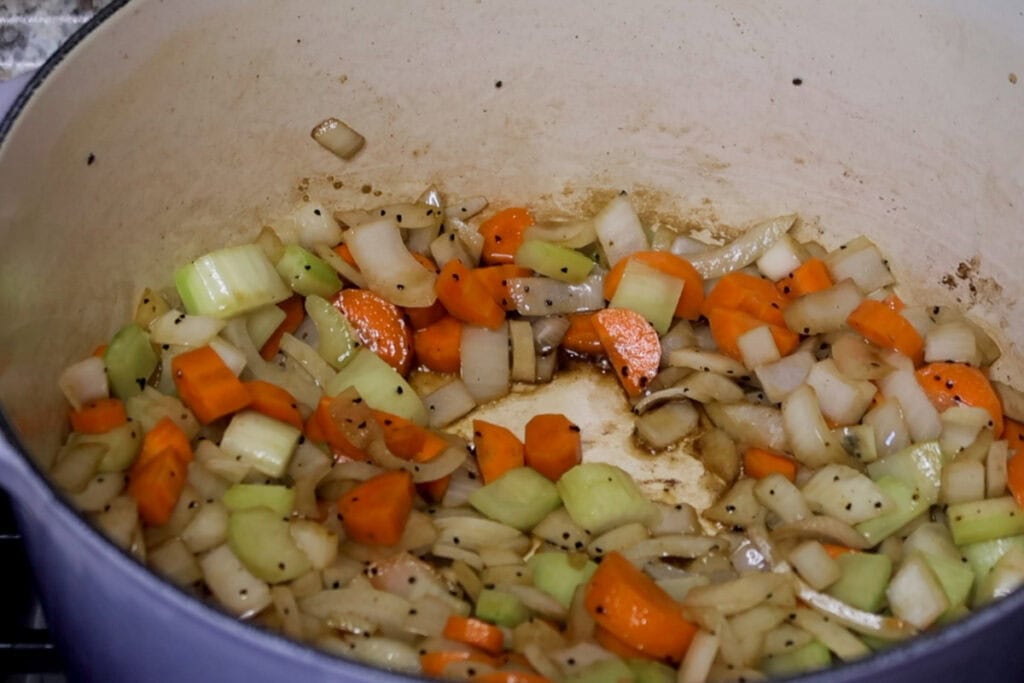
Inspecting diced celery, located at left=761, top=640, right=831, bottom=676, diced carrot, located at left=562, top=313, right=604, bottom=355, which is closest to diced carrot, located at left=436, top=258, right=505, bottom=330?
diced carrot, located at left=562, top=313, right=604, bottom=355

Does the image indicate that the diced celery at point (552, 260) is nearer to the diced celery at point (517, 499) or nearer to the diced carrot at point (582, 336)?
the diced carrot at point (582, 336)

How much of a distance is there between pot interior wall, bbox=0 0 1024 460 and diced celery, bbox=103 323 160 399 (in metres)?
0.05

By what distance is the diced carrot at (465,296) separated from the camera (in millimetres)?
1862

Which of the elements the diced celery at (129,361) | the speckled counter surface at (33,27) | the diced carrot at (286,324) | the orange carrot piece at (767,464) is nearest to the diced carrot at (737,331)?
the orange carrot piece at (767,464)

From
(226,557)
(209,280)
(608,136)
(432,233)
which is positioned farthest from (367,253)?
(226,557)

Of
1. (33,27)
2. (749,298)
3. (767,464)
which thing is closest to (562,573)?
(767,464)

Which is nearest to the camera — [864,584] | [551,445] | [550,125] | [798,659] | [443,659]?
[443,659]

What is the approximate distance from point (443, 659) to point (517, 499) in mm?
408

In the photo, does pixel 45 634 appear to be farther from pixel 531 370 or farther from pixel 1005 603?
pixel 1005 603

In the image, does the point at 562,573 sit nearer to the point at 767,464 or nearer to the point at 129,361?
the point at 767,464

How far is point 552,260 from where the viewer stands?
1.91 meters

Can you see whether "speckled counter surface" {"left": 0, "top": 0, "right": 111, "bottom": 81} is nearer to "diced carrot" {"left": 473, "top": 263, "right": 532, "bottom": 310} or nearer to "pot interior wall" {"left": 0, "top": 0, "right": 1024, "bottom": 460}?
"pot interior wall" {"left": 0, "top": 0, "right": 1024, "bottom": 460}

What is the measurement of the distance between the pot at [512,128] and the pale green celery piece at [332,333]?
0.62ft

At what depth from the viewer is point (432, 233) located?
6.41 ft
